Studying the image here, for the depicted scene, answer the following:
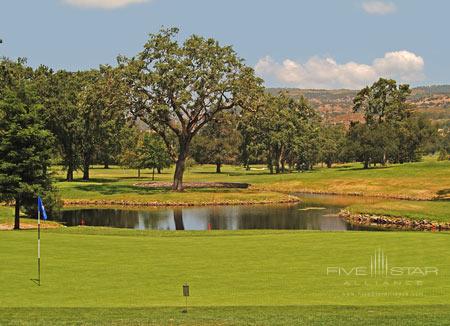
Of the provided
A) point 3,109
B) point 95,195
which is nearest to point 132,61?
point 95,195

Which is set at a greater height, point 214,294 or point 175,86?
point 175,86

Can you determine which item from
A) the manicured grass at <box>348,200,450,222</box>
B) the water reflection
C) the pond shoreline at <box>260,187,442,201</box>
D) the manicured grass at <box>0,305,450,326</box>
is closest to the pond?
the water reflection

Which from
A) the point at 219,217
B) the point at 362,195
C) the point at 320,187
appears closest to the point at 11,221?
the point at 219,217

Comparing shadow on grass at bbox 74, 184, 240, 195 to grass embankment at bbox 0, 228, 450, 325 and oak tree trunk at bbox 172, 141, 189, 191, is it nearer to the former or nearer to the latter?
oak tree trunk at bbox 172, 141, 189, 191

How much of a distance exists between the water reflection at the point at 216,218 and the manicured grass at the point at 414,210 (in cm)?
339

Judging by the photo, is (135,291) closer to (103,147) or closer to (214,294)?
(214,294)

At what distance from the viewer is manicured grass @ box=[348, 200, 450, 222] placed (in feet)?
160

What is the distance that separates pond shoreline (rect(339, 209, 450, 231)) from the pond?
1469 millimetres

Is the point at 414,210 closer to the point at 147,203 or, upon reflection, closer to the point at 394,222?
the point at 394,222

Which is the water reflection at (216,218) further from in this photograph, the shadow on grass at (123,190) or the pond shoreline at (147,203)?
the shadow on grass at (123,190)

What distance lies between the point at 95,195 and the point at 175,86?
1701 centimetres

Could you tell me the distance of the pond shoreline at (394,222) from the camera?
4641cm

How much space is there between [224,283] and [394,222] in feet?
112

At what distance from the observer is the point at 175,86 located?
233 feet
